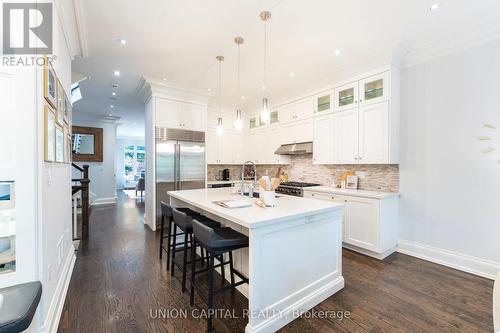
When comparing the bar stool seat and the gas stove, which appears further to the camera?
the gas stove

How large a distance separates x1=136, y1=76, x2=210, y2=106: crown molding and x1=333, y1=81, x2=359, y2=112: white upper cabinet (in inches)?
105

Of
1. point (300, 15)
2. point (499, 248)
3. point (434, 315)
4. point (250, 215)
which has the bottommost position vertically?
point (434, 315)

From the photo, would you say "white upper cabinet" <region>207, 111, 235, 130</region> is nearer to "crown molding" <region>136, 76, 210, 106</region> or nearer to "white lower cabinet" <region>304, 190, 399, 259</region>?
"crown molding" <region>136, 76, 210, 106</region>

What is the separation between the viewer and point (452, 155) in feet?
9.21

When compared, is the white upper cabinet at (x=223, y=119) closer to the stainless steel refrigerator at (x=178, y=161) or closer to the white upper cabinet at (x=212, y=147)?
the white upper cabinet at (x=212, y=147)

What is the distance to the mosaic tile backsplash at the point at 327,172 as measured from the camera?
341 centimetres

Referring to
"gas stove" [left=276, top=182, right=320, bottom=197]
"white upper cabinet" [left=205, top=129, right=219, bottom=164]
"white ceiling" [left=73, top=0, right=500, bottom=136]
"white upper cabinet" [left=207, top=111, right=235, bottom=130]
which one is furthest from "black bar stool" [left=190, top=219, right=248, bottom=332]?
"white upper cabinet" [left=207, top=111, right=235, bottom=130]

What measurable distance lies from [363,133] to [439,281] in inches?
81.6

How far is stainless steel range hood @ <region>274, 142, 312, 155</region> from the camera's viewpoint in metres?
4.27

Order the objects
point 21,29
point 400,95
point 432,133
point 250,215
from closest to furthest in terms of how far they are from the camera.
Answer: point 21,29 < point 250,215 < point 432,133 < point 400,95

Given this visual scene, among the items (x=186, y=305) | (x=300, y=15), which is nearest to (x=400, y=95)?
(x=300, y=15)

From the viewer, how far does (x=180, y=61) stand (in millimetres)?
3336

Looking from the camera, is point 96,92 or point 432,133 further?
point 96,92

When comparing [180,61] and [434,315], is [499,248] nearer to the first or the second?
[434,315]
